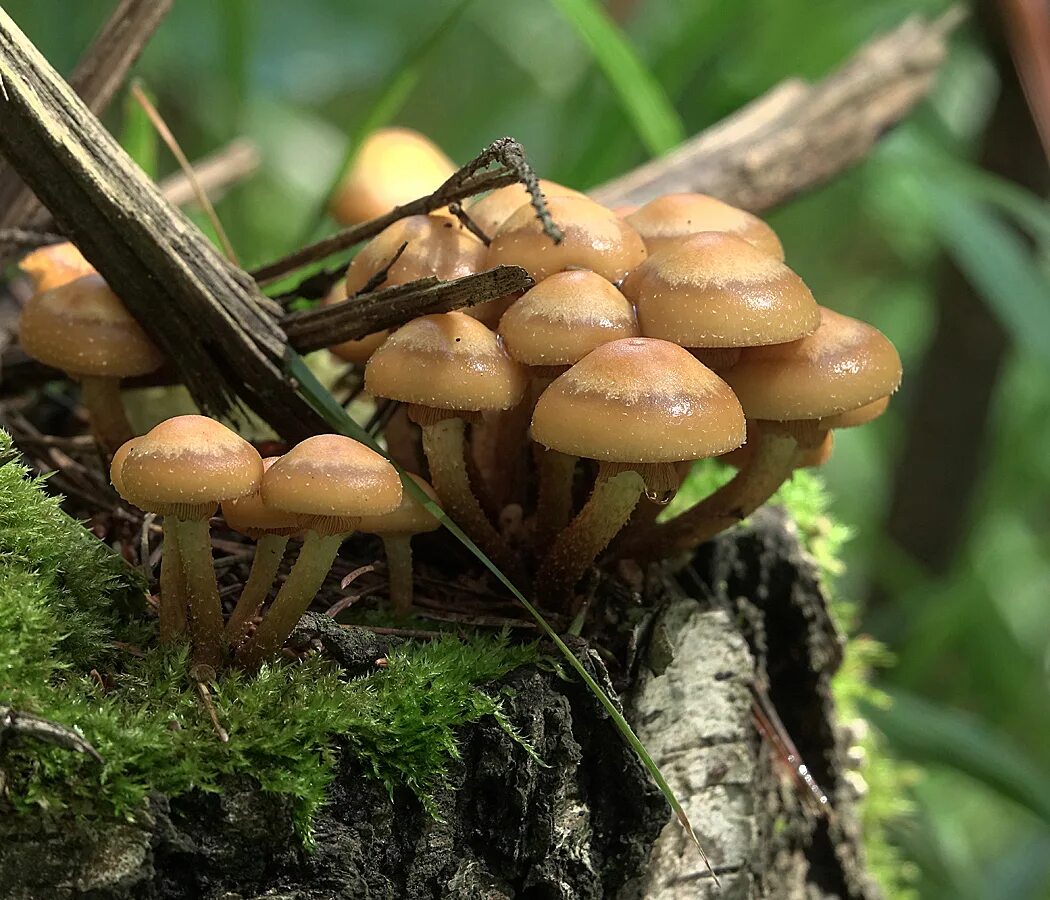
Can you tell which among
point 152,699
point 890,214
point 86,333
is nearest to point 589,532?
point 152,699

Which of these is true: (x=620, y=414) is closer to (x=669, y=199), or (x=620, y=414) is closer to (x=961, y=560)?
(x=669, y=199)

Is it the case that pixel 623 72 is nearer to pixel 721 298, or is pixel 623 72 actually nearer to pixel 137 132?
pixel 137 132

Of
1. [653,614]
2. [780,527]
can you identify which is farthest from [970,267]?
[653,614]

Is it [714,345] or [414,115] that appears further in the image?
[414,115]

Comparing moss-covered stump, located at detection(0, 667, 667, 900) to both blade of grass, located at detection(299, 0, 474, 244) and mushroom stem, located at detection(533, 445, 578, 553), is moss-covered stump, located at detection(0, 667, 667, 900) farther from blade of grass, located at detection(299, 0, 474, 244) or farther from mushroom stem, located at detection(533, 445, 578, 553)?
blade of grass, located at detection(299, 0, 474, 244)

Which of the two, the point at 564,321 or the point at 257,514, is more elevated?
the point at 564,321

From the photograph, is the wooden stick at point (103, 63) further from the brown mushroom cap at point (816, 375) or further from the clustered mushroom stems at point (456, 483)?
the brown mushroom cap at point (816, 375)

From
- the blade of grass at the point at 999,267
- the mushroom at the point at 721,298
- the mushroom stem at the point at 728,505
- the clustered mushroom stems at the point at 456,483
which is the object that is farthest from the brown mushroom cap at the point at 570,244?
the blade of grass at the point at 999,267
